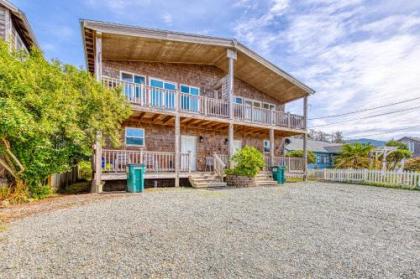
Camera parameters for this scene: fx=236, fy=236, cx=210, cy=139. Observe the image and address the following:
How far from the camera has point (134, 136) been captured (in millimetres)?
12984

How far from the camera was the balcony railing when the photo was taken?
11016mm

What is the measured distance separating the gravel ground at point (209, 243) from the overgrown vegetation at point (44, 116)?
261 cm

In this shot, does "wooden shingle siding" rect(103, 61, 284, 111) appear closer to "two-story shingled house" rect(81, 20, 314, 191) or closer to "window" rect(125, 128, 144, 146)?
"two-story shingled house" rect(81, 20, 314, 191)

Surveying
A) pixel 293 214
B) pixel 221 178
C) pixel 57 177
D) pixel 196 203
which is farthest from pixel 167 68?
pixel 293 214

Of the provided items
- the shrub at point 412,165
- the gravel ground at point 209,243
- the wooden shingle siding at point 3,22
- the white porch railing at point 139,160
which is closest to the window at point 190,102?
the white porch railing at point 139,160

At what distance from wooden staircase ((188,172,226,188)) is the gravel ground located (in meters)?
4.45

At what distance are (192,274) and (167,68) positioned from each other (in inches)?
502

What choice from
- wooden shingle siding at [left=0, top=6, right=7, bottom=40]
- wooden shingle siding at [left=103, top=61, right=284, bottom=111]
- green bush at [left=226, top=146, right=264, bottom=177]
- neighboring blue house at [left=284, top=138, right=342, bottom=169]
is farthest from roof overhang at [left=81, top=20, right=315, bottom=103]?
neighboring blue house at [left=284, top=138, right=342, bottom=169]

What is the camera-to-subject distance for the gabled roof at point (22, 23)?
10.6 m

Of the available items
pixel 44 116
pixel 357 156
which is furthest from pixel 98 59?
pixel 357 156

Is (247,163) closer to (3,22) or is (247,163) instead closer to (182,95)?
(182,95)

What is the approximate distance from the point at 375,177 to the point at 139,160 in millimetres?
14985

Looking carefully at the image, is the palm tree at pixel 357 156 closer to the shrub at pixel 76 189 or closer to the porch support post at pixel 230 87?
the porch support post at pixel 230 87

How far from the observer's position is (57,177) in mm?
10281
